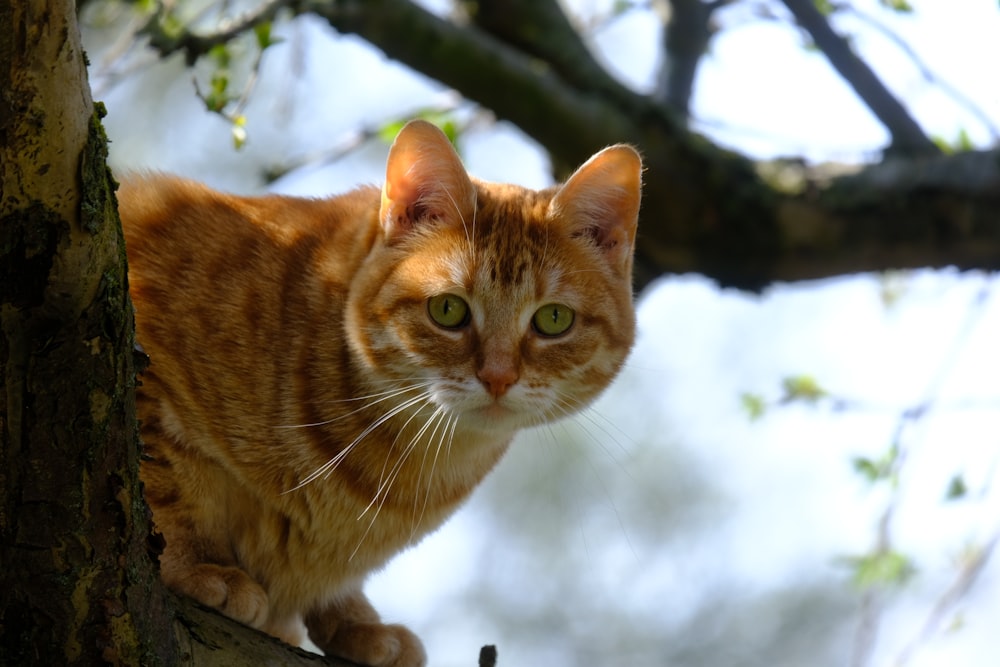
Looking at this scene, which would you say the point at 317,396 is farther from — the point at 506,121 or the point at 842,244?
the point at 842,244

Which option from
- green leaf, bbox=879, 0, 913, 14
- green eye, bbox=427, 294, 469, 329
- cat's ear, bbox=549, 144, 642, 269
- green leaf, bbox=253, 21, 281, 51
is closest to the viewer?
green eye, bbox=427, 294, 469, 329

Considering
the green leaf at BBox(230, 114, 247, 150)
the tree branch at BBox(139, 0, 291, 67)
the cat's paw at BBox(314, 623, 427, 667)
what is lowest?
the cat's paw at BBox(314, 623, 427, 667)

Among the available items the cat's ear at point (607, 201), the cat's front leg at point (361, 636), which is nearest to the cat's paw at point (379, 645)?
the cat's front leg at point (361, 636)

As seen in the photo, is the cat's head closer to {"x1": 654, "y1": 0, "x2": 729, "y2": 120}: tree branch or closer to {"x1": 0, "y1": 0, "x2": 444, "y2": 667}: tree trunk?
{"x1": 0, "y1": 0, "x2": 444, "y2": 667}: tree trunk

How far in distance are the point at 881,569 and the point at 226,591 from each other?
2.26 metres

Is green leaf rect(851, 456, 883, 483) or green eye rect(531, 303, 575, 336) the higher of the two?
green leaf rect(851, 456, 883, 483)

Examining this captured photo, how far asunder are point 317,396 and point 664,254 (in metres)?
1.85

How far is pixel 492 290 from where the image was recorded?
289 centimetres

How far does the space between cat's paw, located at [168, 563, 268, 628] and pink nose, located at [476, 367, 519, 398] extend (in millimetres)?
732

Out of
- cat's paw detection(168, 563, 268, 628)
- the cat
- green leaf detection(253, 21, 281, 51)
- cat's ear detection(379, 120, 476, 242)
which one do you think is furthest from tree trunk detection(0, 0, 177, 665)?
green leaf detection(253, 21, 281, 51)

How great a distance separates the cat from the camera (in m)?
2.75

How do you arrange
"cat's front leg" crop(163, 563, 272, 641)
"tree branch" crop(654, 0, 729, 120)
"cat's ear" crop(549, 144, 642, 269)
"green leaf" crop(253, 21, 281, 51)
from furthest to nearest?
"tree branch" crop(654, 0, 729, 120)
"green leaf" crop(253, 21, 281, 51)
"cat's ear" crop(549, 144, 642, 269)
"cat's front leg" crop(163, 563, 272, 641)

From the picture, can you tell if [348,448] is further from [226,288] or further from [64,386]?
[64,386]

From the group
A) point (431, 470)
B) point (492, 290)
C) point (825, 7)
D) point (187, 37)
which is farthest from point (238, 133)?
point (825, 7)
